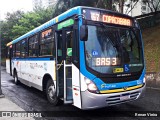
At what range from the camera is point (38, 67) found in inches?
344

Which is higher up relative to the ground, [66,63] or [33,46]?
[33,46]

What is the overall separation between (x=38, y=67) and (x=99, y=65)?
379 cm

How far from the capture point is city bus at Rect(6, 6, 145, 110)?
217 inches

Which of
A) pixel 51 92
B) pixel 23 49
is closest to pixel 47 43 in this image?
pixel 51 92

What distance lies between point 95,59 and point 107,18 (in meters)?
1.28

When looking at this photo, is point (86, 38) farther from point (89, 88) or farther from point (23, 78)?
point (23, 78)

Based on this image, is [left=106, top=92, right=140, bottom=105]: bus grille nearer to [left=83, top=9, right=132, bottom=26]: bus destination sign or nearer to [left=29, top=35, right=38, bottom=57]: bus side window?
[left=83, top=9, right=132, bottom=26]: bus destination sign

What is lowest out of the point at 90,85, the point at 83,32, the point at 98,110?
the point at 98,110

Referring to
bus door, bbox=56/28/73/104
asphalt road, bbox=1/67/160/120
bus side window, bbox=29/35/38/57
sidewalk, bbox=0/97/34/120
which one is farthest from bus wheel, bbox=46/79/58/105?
bus side window, bbox=29/35/38/57

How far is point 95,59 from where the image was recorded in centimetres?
563

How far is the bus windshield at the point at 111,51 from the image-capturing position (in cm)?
564

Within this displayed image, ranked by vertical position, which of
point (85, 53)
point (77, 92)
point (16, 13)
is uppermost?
point (16, 13)

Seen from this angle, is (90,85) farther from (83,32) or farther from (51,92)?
(51,92)

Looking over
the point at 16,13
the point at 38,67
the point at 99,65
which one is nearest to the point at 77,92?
the point at 99,65
